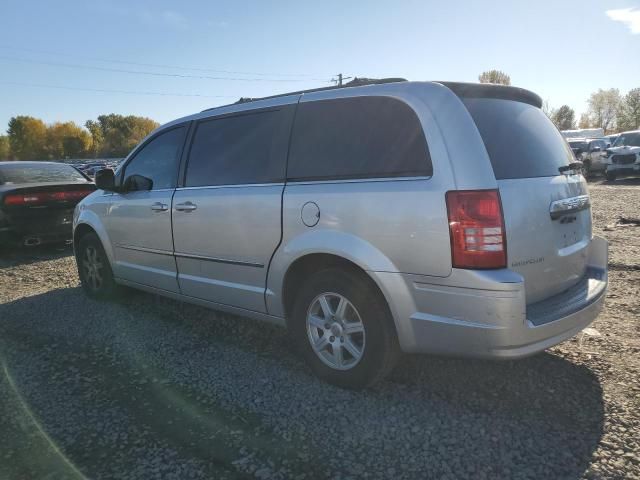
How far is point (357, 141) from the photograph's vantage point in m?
3.01

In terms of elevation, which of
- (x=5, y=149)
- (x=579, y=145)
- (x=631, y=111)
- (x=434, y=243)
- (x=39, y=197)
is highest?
(x=5, y=149)

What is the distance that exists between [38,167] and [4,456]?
752 cm

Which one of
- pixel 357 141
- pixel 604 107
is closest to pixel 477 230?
pixel 357 141

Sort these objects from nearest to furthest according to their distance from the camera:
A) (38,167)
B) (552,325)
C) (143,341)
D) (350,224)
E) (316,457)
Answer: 1. (316,457)
2. (552,325)
3. (350,224)
4. (143,341)
5. (38,167)

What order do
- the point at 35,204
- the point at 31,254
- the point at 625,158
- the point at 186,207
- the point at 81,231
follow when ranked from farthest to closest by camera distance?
the point at 625,158 < the point at 31,254 < the point at 35,204 < the point at 81,231 < the point at 186,207

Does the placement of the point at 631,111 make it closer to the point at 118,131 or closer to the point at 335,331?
the point at 335,331

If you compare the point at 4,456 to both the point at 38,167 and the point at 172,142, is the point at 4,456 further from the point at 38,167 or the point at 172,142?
the point at 38,167

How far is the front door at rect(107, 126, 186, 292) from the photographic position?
14.0 ft

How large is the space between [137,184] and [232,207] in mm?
1566

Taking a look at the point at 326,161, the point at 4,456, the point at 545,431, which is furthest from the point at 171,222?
the point at 545,431

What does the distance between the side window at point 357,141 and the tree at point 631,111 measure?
87.0 meters

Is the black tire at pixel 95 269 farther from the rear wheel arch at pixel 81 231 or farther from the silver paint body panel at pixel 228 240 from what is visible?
the silver paint body panel at pixel 228 240

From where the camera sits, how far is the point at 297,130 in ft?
11.0

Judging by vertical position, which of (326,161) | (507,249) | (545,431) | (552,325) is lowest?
(545,431)
